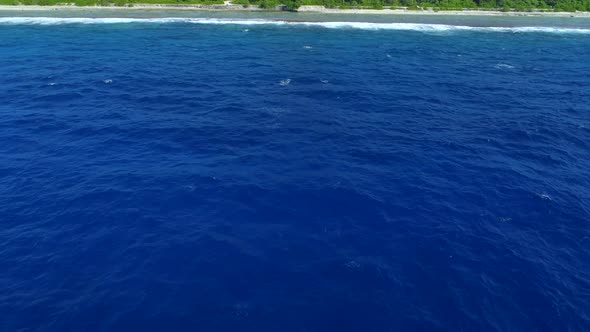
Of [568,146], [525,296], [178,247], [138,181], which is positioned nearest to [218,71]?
[138,181]

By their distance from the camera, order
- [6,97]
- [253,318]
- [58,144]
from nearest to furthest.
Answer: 1. [253,318]
2. [58,144]
3. [6,97]

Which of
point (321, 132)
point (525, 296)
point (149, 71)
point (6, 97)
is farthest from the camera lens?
point (149, 71)

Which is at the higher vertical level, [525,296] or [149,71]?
[149,71]

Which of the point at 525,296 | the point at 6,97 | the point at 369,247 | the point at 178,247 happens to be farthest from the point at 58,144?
the point at 525,296

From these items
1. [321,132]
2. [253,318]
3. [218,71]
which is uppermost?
[218,71]

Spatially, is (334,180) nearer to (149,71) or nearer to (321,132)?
(321,132)

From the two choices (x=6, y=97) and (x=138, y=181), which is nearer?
(x=138, y=181)
